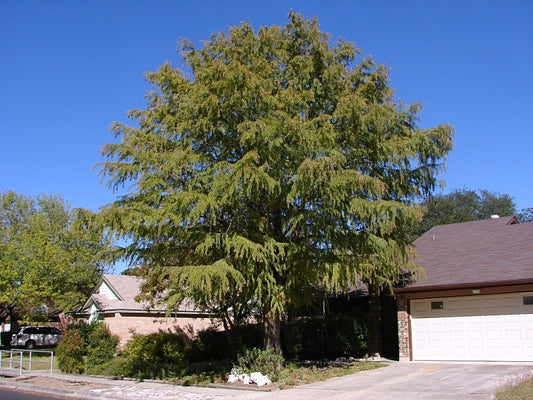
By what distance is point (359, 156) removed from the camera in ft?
49.2

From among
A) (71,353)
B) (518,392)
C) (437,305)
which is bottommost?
(71,353)

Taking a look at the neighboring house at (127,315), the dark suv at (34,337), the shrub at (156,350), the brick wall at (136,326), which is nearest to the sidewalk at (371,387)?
the shrub at (156,350)

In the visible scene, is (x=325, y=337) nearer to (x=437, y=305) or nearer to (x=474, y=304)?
(x=437, y=305)

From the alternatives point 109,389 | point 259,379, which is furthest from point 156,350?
point 259,379

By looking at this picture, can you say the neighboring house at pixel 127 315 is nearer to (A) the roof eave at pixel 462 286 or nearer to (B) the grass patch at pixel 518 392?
(A) the roof eave at pixel 462 286

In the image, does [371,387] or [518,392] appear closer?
[518,392]

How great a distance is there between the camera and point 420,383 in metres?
12.9

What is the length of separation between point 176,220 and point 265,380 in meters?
5.21

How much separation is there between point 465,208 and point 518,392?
151ft

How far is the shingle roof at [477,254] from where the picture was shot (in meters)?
16.6

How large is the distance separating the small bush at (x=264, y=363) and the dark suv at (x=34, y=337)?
25554 mm

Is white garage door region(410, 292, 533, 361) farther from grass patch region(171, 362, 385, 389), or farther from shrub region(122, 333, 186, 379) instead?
shrub region(122, 333, 186, 379)

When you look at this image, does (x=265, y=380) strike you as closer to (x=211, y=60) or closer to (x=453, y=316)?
(x=453, y=316)

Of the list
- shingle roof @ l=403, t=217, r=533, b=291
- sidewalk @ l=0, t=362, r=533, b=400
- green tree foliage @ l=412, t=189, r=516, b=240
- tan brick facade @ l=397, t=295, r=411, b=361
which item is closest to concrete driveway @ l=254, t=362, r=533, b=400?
sidewalk @ l=0, t=362, r=533, b=400
